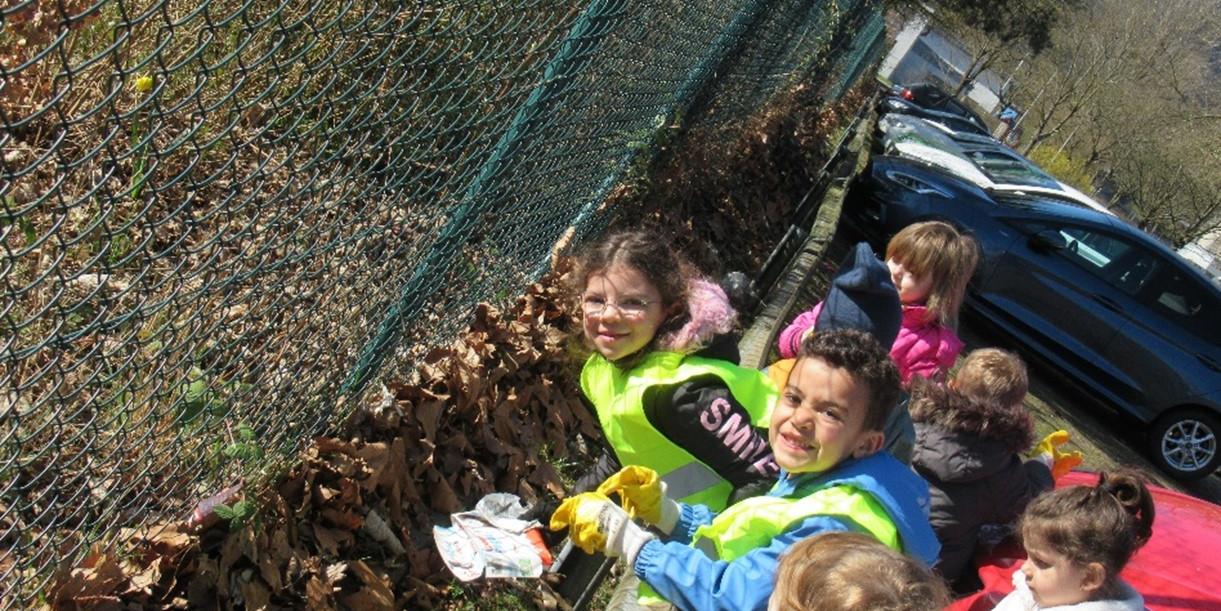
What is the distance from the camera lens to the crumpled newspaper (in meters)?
2.63

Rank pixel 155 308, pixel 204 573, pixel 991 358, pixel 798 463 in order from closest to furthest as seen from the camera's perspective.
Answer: pixel 155 308 → pixel 798 463 → pixel 204 573 → pixel 991 358

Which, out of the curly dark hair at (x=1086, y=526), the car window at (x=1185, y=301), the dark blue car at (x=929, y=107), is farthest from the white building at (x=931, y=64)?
the curly dark hair at (x=1086, y=526)

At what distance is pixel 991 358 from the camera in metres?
3.81

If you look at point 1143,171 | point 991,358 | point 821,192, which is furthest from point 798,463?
point 1143,171

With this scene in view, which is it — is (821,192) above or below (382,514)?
above

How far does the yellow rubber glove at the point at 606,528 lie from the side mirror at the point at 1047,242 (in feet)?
Result: 27.2

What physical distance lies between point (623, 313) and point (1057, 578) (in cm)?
146

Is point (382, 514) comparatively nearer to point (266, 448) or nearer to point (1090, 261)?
point (266, 448)

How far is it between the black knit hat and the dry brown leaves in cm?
147

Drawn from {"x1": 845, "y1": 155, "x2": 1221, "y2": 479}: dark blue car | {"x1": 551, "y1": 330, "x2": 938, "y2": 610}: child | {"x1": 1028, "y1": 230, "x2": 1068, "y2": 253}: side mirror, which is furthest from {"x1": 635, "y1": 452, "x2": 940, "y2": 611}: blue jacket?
{"x1": 1028, "y1": 230, "x2": 1068, "y2": 253}: side mirror

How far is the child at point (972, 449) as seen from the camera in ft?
11.7

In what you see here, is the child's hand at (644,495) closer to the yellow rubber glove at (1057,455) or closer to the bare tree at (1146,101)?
the yellow rubber glove at (1057,455)

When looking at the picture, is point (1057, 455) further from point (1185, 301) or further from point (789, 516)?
point (1185, 301)

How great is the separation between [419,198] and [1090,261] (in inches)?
318
